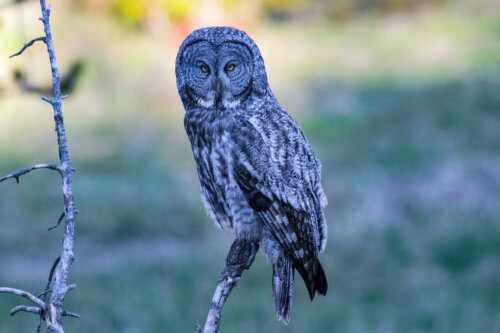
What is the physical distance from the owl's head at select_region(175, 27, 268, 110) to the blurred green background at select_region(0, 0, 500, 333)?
1808mm

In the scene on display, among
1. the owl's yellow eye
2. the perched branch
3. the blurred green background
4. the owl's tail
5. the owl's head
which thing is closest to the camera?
the perched branch

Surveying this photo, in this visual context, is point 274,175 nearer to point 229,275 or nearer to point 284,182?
point 284,182

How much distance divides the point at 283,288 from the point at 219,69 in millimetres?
942

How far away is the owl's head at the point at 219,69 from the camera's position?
132 inches

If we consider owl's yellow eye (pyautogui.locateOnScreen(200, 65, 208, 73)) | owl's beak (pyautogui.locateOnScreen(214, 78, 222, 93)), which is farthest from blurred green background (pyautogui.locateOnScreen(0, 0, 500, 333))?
owl's beak (pyautogui.locateOnScreen(214, 78, 222, 93))

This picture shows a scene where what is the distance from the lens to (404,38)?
1012 inches

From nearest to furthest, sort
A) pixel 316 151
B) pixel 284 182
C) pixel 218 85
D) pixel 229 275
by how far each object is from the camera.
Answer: pixel 229 275 → pixel 284 182 → pixel 218 85 → pixel 316 151

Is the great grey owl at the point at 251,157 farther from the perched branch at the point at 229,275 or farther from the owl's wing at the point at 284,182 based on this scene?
the perched branch at the point at 229,275

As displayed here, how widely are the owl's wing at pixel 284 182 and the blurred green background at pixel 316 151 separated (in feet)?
6.87

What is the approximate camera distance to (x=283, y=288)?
3.22m

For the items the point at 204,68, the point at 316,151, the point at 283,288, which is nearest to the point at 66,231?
the point at 283,288

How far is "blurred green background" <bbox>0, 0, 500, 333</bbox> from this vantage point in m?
9.87

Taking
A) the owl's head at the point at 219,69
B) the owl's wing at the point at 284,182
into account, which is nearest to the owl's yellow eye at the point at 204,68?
the owl's head at the point at 219,69

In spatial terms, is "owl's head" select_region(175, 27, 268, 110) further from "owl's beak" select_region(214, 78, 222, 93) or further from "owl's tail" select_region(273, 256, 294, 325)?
"owl's tail" select_region(273, 256, 294, 325)
